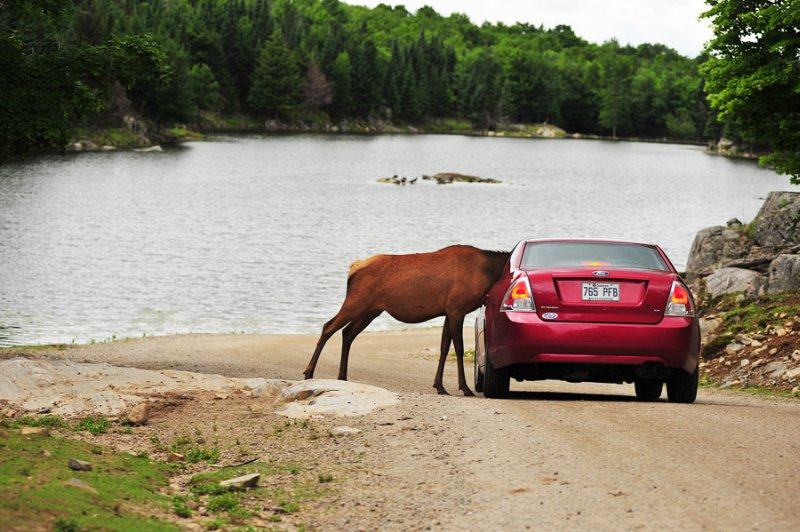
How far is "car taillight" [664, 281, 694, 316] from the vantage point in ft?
35.5

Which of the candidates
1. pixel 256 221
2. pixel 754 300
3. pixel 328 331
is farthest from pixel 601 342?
pixel 256 221

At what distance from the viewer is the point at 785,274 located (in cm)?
2006

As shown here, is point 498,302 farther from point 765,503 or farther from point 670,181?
point 670,181

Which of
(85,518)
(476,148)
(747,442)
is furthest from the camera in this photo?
(476,148)

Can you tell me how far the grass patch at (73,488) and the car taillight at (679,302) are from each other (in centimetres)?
539

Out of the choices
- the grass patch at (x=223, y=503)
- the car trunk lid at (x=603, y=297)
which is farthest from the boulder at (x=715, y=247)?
the grass patch at (x=223, y=503)

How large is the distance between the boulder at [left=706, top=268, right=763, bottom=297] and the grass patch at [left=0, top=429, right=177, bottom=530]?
1537 cm

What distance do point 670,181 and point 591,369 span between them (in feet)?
355

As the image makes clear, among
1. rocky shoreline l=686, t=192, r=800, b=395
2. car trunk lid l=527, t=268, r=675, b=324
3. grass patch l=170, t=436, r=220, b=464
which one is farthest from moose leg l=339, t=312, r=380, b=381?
rocky shoreline l=686, t=192, r=800, b=395

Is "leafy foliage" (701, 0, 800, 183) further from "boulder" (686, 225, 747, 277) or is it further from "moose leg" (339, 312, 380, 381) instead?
"moose leg" (339, 312, 380, 381)

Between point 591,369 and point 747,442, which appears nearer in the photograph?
point 747,442

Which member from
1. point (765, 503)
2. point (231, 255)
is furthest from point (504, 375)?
point (231, 255)

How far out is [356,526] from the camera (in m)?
6.82

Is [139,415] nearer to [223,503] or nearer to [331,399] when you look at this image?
[331,399]
